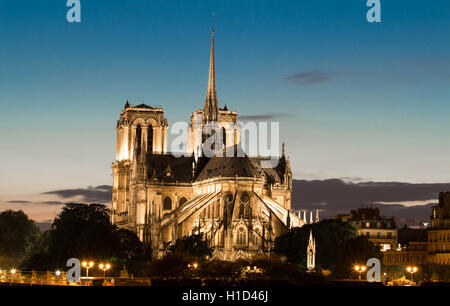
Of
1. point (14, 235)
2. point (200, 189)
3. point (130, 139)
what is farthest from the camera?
point (130, 139)

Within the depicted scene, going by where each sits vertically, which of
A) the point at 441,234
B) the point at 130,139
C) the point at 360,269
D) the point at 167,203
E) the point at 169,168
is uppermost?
the point at 130,139

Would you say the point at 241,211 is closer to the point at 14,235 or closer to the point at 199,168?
the point at 199,168

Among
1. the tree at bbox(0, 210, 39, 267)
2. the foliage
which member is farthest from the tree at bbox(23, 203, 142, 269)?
the foliage

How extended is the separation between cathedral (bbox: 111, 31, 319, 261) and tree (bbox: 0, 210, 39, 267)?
43.7 feet

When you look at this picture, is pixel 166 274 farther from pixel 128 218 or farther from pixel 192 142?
pixel 192 142

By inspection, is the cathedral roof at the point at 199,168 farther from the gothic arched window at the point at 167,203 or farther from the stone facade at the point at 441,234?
the stone facade at the point at 441,234

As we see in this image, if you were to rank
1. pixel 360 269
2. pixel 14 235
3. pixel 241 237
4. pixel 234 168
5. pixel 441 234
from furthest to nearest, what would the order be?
pixel 14 235 < pixel 234 168 < pixel 241 237 < pixel 441 234 < pixel 360 269

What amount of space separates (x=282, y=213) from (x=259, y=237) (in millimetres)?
8483

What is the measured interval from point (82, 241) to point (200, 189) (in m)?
33.2

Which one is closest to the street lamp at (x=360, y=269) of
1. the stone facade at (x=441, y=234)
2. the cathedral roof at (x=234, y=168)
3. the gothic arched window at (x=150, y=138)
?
the stone facade at (x=441, y=234)

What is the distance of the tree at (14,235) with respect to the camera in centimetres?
15062

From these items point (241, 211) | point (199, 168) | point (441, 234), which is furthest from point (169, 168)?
point (441, 234)

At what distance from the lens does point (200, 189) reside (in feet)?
500
